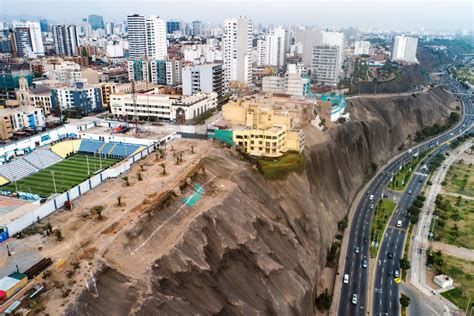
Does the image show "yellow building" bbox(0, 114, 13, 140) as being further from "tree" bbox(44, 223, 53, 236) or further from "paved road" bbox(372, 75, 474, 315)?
"paved road" bbox(372, 75, 474, 315)

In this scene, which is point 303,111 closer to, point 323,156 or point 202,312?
point 323,156

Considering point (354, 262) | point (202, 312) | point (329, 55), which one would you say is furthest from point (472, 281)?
point (329, 55)

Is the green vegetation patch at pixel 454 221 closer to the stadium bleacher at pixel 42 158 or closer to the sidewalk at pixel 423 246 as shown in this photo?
the sidewalk at pixel 423 246

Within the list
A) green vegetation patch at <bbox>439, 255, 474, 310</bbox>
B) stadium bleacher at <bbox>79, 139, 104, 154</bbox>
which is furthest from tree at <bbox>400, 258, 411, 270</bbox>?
stadium bleacher at <bbox>79, 139, 104, 154</bbox>

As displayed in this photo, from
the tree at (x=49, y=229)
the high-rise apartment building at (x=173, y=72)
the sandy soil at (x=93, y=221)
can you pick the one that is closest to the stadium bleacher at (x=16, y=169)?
the sandy soil at (x=93, y=221)

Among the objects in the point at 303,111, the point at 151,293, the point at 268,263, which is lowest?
the point at 268,263

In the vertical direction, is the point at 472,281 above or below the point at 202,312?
below

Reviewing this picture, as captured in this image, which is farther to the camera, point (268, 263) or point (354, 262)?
point (354, 262)

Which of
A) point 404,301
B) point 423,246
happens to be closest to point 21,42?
point 423,246
